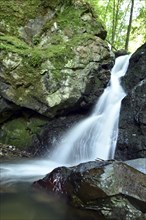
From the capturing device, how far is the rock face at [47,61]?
28.4 ft

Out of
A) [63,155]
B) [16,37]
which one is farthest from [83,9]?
[63,155]

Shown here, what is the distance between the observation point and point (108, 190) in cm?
470

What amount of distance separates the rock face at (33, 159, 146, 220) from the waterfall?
3184 mm

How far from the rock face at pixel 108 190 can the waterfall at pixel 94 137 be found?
3.18 metres

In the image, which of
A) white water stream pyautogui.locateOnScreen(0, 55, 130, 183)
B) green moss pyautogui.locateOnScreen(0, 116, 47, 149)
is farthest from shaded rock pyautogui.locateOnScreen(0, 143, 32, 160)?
white water stream pyautogui.locateOnScreen(0, 55, 130, 183)

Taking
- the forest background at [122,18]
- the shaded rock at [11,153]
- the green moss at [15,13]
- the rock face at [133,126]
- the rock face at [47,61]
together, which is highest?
the forest background at [122,18]

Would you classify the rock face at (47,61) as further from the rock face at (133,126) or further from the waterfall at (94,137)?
the rock face at (133,126)

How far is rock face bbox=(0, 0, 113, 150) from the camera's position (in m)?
8.66

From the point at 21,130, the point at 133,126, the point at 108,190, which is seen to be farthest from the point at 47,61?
the point at 108,190

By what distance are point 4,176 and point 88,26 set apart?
5.86 m

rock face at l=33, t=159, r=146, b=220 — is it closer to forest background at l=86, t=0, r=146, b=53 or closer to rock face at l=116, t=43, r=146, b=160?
rock face at l=116, t=43, r=146, b=160

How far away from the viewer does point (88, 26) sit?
10.0 m

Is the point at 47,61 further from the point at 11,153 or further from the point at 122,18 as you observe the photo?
the point at 122,18

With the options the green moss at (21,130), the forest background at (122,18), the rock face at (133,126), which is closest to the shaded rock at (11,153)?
the green moss at (21,130)
